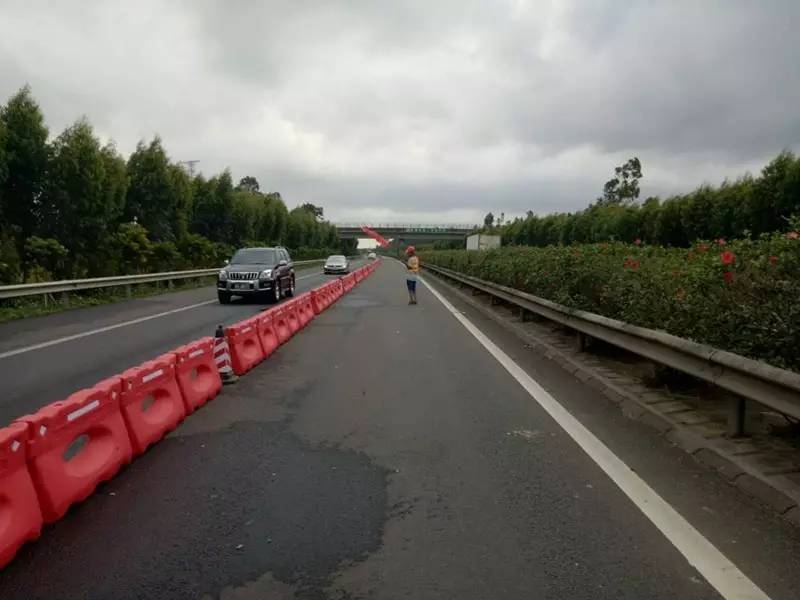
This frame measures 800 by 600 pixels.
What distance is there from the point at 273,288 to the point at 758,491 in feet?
57.0

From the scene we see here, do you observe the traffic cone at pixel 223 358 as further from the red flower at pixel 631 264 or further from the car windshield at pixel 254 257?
the car windshield at pixel 254 257

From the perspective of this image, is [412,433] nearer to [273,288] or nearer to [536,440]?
[536,440]

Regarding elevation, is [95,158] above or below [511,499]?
above

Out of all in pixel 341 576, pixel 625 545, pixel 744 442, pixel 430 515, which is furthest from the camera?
pixel 744 442

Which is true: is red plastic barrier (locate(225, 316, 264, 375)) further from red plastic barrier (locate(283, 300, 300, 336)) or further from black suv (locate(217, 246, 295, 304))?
black suv (locate(217, 246, 295, 304))

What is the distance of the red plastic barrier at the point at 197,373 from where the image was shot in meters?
6.45

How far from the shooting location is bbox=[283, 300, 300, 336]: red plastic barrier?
12.6m

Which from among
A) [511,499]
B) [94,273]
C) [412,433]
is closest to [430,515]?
[511,499]

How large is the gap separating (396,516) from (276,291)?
17.2 m

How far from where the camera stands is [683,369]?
5.90 meters

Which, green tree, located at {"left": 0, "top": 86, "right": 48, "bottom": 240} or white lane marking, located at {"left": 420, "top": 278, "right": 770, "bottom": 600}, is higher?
green tree, located at {"left": 0, "top": 86, "right": 48, "bottom": 240}

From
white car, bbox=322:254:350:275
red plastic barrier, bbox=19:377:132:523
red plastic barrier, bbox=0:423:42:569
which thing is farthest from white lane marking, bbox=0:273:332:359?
white car, bbox=322:254:350:275

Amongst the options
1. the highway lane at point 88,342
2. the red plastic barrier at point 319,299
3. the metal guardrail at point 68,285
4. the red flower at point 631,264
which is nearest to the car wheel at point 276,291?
the highway lane at point 88,342

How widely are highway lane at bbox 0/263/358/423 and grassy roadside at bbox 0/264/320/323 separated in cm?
58
